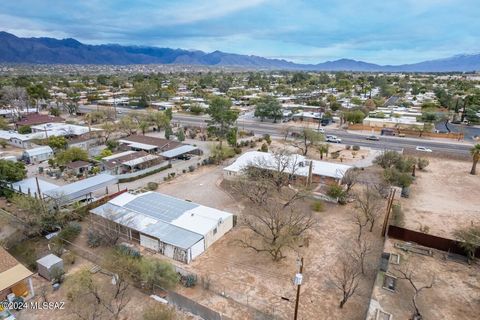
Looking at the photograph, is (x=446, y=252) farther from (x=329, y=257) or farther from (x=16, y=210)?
(x=16, y=210)

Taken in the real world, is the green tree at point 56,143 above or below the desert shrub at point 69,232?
above

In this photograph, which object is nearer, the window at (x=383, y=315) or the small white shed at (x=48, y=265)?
the window at (x=383, y=315)

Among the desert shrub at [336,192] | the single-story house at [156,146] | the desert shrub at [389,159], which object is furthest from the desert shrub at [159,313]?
the desert shrub at [389,159]

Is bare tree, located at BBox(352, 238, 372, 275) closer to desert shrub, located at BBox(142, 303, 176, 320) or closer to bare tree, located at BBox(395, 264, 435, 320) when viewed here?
bare tree, located at BBox(395, 264, 435, 320)

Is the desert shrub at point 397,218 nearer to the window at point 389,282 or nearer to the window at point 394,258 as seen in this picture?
the window at point 394,258

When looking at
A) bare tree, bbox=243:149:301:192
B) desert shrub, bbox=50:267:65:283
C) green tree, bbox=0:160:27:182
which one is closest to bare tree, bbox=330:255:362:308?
bare tree, bbox=243:149:301:192

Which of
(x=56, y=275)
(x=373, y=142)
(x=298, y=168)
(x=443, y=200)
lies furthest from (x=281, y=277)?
(x=373, y=142)

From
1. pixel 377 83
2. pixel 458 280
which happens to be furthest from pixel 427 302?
pixel 377 83
